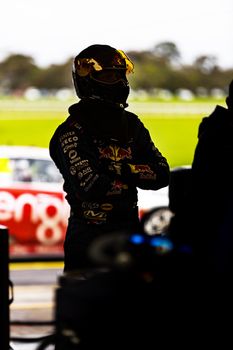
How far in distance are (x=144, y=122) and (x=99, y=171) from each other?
1423 centimetres

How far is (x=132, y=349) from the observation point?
2.79m

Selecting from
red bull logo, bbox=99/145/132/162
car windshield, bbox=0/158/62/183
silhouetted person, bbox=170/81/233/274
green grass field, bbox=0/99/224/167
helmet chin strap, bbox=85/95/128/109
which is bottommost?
silhouetted person, bbox=170/81/233/274

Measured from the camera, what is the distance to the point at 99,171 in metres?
4.14

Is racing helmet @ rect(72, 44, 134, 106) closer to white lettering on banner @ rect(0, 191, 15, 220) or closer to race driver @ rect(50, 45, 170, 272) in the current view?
race driver @ rect(50, 45, 170, 272)

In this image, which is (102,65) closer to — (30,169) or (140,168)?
(140,168)

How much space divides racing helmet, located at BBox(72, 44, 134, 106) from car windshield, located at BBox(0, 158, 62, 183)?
7758 mm

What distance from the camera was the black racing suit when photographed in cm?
413

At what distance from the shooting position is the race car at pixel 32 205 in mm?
11766

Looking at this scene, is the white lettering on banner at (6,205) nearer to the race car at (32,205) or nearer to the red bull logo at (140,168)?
the race car at (32,205)

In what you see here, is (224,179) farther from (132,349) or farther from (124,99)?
(124,99)

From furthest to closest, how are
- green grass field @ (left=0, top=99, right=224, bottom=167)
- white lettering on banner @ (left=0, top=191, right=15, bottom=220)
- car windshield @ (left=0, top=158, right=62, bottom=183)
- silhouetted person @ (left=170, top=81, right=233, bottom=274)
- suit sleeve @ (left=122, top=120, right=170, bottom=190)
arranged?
green grass field @ (left=0, top=99, right=224, bottom=167) → car windshield @ (left=0, top=158, right=62, bottom=183) → white lettering on banner @ (left=0, top=191, right=15, bottom=220) → suit sleeve @ (left=122, top=120, right=170, bottom=190) → silhouetted person @ (left=170, top=81, right=233, bottom=274)

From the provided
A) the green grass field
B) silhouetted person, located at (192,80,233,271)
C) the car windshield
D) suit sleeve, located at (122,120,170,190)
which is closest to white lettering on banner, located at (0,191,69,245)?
the car windshield

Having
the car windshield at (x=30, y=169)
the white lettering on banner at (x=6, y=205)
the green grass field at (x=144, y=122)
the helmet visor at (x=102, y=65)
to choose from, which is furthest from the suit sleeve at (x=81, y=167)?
the green grass field at (x=144, y=122)

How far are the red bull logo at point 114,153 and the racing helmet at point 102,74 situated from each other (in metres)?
0.20
